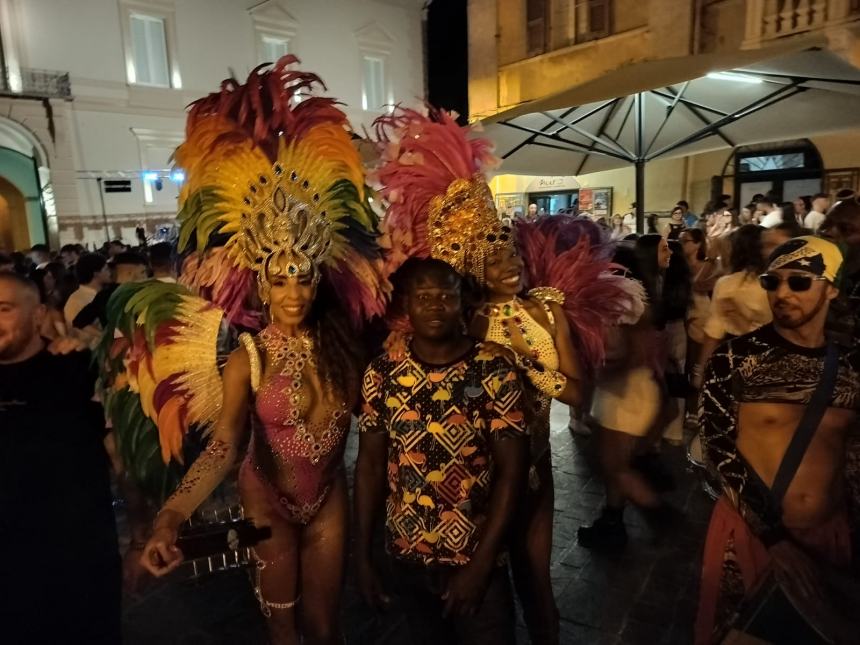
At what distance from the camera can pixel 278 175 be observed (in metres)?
2.43

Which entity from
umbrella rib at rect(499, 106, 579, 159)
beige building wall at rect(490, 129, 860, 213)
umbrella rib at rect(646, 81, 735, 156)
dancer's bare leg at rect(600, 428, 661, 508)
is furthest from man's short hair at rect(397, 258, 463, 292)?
beige building wall at rect(490, 129, 860, 213)

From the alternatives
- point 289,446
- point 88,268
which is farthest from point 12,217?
point 289,446

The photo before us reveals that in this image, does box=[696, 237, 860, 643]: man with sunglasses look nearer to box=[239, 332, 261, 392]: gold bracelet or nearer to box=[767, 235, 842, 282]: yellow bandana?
box=[767, 235, 842, 282]: yellow bandana

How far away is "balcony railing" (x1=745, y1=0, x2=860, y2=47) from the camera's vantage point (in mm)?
9250

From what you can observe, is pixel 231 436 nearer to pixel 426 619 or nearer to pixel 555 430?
pixel 426 619

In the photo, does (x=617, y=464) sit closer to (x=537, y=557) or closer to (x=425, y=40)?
(x=537, y=557)

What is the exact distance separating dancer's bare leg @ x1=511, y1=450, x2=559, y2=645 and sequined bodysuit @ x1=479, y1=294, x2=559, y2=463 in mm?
153

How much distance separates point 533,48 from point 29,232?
55.0ft

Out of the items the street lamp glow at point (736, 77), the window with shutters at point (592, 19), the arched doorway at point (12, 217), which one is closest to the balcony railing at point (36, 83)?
the arched doorway at point (12, 217)

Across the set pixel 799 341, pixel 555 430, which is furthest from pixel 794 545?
pixel 555 430

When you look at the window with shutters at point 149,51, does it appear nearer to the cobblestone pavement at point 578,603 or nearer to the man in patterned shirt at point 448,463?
the cobblestone pavement at point 578,603

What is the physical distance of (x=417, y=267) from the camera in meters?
2.05

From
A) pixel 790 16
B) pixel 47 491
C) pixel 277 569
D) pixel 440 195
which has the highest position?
pixel 790 16

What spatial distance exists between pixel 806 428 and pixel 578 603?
5.74 ft
